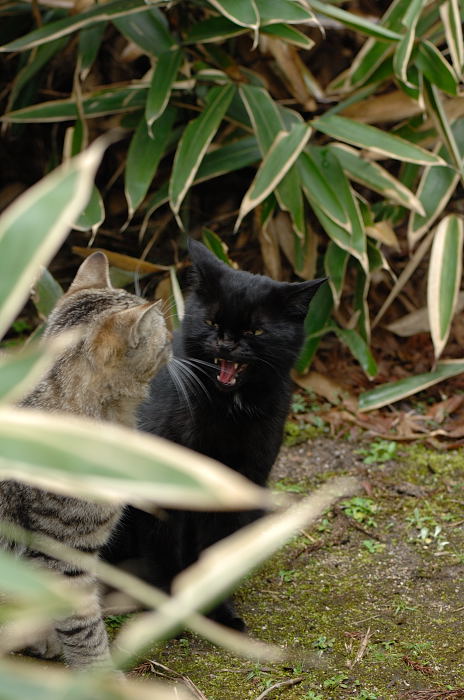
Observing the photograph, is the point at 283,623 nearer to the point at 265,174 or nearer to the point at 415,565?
the point at 415,565

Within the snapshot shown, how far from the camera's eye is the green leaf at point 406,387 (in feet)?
12.5

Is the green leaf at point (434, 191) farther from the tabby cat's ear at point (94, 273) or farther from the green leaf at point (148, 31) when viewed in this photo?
the tabby cat's ear at point (94, 273)

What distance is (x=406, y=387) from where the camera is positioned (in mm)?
3826

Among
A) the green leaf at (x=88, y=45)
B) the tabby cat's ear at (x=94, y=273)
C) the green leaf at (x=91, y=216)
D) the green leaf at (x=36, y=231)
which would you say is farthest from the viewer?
the green leaf at (x=88, y=45)

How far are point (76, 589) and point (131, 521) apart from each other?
570mm

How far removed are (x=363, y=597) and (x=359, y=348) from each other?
149cm

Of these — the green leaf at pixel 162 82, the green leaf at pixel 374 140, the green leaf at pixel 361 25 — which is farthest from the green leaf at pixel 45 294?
the green leaf at pixel 361 25

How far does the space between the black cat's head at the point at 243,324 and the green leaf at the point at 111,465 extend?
1633 mm

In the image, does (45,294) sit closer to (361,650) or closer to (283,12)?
(283,12)

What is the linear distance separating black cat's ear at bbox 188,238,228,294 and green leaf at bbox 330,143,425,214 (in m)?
1.20

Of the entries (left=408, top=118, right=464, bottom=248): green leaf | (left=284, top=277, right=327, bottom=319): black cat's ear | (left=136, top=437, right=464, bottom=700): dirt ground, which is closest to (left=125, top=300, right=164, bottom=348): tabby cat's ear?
(left=284, top=277, right=327, bottom=319): black cat's ear

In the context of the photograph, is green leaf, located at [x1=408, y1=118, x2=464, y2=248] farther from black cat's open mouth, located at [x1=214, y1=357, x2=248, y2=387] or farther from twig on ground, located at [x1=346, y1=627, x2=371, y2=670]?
twig on ground, located at [x1=346, y1=627, x2=371, y2=670]

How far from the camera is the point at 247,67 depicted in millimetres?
4152

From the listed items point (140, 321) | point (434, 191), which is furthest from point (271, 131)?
point (140, 321)
